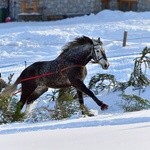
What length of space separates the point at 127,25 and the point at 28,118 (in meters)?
20.0

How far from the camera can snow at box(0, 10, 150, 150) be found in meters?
5.96

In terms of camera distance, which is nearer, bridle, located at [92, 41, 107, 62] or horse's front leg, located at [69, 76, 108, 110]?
horse's front leg, located at [69, 76, 108, 110]

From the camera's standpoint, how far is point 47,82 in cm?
996

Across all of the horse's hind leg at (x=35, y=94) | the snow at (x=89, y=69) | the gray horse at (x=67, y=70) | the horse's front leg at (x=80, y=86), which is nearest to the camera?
the snow at (x=89, y=69)

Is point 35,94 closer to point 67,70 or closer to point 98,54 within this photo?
point 67,70

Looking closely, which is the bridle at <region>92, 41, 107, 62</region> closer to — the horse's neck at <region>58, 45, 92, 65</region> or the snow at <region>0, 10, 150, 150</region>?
the horse's neck at <region>58, 45, 92, 65</region>

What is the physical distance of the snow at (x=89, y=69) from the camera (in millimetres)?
5957

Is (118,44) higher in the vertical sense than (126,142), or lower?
lower

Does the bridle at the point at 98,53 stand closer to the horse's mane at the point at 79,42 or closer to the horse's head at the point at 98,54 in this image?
the horse's head at the point at 98,54

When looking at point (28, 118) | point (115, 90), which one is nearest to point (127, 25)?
point (115, 90)

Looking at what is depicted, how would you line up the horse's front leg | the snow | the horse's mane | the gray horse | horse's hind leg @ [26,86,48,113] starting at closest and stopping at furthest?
1. the snow
2. the horse's front leg
3. the gray horse
4. the horse's mane
5. horse's hind leg @ [26,86,48,113]

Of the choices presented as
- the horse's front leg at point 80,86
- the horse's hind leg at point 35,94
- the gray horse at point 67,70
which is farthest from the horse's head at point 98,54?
the horse's hind leg at point 35,94

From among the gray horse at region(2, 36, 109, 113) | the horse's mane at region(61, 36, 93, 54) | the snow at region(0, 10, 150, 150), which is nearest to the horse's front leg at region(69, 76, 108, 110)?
the gray horse at region(2, 36, 109, 113)

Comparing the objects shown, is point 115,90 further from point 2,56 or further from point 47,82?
point 2,56
